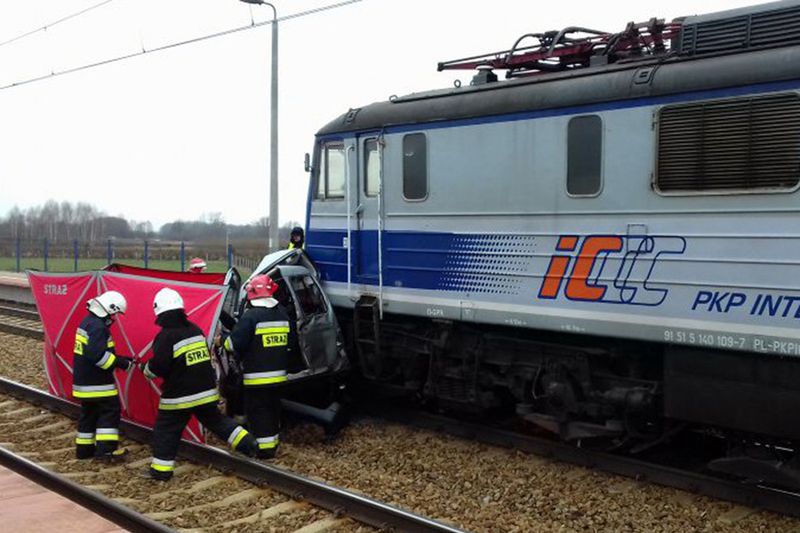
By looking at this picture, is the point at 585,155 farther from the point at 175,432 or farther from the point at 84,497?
the point at 84,497

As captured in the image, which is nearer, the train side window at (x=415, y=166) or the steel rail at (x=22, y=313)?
the train side window at (x=415, y=166)

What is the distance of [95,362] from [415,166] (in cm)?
384

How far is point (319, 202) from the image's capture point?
988 centimetres

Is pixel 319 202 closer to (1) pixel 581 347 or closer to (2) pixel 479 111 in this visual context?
(2) pixel 479 111

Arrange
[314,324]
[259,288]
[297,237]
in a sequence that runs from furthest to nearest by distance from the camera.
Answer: [297,237] < [314,324] < [259,288]

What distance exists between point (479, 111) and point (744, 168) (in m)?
2.74

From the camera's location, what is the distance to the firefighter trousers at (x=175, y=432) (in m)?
7.40

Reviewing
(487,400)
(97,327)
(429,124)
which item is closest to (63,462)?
(97,327)

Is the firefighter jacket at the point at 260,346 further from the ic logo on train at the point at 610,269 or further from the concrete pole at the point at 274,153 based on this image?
the concrete pole at the point at 274,153

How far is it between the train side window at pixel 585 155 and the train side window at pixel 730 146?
0.56 meters

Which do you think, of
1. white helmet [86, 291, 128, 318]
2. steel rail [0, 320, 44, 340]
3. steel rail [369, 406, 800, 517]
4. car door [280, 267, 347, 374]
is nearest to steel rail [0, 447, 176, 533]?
white helmet [86, 291, 128, 318]

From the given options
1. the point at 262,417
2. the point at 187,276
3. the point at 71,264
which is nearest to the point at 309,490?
the point at 262,417

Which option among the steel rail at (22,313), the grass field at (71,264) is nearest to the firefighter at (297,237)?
the steel rail at (22,313)

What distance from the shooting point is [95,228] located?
222 feet
